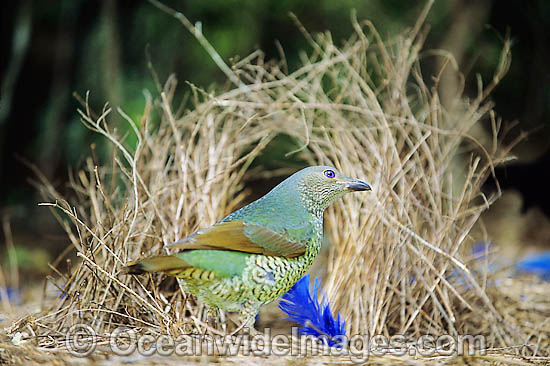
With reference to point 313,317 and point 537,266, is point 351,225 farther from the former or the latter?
point 537,266

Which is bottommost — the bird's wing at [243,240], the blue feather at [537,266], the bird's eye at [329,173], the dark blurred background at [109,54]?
the blue feather at [537,266]

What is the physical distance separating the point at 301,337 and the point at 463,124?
136cm

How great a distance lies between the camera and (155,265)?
192cm

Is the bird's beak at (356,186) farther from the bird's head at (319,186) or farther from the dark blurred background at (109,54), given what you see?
the dark blurred background at (109,54)

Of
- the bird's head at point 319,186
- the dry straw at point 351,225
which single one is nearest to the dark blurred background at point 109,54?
the dry straw at point 351,225

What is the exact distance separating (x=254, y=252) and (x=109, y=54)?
15.0 feet

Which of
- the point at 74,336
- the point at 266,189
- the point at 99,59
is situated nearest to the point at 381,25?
the point at 266,189

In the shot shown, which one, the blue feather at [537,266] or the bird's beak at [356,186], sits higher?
the bird's beak at [356,186]

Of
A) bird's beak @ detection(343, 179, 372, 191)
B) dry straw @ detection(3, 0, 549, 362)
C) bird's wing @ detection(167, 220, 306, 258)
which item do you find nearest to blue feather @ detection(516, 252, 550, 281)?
dry straw @ detection(3, 0, 549, 362)

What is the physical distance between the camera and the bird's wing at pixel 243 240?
207cm

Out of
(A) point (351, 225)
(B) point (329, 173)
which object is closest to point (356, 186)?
(B) point (329, 173)

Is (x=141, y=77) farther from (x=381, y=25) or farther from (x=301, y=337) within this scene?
(x=301, y=337)

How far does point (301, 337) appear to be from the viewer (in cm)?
258

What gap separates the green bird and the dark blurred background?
11.6 ft
